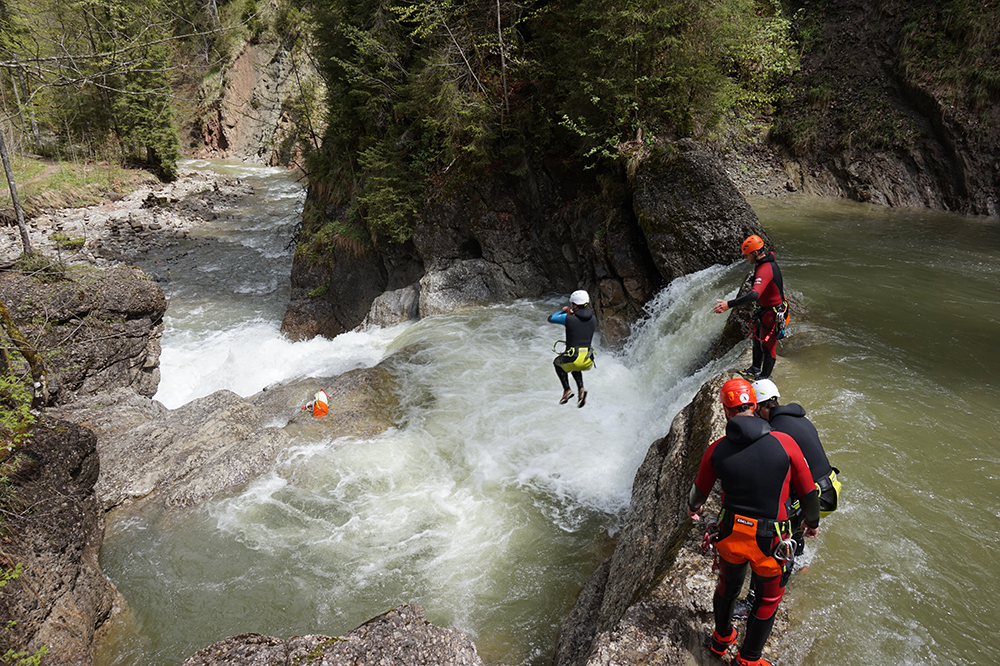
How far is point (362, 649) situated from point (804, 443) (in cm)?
355

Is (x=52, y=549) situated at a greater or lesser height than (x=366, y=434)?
greater

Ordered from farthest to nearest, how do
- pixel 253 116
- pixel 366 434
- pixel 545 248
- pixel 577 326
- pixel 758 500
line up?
pixel 253 116, pixel 545 248, pixel 366 434, pixel 577 326, pixel 758 500

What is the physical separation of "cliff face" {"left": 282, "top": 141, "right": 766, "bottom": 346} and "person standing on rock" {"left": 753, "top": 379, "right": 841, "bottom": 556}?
788 cm

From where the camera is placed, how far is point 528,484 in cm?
786

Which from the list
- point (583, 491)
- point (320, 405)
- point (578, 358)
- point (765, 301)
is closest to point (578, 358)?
point (578, 358)

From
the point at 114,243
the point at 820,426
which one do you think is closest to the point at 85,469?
the point at 820,426

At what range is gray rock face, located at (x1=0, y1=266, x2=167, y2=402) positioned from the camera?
10000 mm

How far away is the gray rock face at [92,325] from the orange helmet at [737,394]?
1171 centimetres

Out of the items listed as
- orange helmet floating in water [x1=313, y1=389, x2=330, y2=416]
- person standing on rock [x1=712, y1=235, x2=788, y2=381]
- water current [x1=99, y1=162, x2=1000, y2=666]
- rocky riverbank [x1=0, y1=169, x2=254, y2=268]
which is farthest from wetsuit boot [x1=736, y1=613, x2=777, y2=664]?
rocky riverbank [x1=0, y1=169, x2=254, y2=268]

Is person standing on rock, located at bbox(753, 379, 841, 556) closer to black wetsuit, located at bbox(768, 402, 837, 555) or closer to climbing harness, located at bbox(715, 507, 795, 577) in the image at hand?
black wetsuit, located at bbox(768, 402, 837, 555)

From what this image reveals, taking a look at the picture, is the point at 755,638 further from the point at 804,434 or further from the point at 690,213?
the point at 690,213

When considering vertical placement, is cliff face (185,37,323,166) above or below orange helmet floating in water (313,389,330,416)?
above

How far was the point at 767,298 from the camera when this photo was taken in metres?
6.11

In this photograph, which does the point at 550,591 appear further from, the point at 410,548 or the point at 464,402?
the point at 464,402
